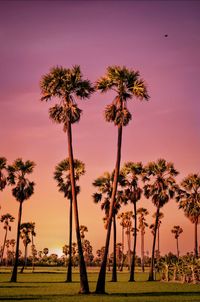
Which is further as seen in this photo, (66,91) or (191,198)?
(191,198)

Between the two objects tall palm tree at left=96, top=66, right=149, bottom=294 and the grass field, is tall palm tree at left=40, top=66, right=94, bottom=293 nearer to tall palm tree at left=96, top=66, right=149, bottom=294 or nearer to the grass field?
tall palm tree at left=96, top=66, right=149, bottom=294

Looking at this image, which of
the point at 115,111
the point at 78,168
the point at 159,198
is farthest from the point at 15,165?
the point at 115,111

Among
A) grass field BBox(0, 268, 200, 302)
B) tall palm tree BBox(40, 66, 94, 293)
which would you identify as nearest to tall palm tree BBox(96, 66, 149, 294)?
tall palm tree BBox(40, 66, 94, 293)

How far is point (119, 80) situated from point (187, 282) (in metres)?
28.1

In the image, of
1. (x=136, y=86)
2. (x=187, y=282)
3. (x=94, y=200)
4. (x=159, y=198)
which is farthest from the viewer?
(x=159, y=198)

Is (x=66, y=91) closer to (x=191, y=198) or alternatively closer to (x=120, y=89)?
(x=120, y=89)

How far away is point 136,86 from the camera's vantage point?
3453 cm

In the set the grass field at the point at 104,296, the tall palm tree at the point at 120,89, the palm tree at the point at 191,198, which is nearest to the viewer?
the grass field at the point at 104,296

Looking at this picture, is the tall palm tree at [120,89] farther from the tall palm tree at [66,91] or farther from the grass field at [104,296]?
the grass field at [104,296]

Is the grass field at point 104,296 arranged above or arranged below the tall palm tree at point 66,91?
below

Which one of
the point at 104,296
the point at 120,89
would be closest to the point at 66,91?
the point at 120,89

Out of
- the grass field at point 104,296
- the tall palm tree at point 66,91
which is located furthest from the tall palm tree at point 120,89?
the grass field at point 104,296

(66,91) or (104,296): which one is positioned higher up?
(66,91)

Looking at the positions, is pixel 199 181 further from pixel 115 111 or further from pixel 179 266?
pixel 115 111
